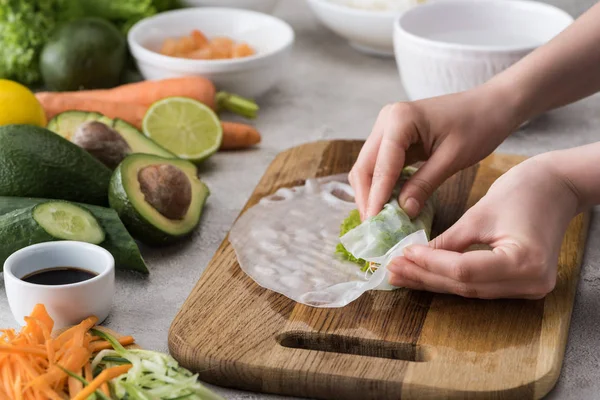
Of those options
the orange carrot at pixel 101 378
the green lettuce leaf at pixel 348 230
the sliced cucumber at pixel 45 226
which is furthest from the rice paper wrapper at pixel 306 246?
the orange carrot at pixel 101 378

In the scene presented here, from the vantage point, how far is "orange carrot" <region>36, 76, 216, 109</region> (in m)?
3.06

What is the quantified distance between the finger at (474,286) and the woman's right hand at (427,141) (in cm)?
27

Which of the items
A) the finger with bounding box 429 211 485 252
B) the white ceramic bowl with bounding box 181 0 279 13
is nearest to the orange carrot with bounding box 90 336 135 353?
the finger with bounding box 429 211 485 252

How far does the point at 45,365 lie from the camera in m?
1.69

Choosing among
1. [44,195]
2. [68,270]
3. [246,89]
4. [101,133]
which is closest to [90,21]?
[246,89]

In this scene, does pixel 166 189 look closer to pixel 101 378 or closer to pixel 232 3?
pixel 101 378

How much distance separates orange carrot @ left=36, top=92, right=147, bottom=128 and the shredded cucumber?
1398mm

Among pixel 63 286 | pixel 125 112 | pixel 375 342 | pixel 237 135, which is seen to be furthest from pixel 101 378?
pixel 125 112

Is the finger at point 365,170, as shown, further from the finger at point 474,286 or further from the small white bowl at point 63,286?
the small white bowl at point 63,286

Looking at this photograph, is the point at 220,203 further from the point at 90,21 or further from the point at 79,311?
the point at 90,21

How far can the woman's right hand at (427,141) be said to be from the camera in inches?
86.0

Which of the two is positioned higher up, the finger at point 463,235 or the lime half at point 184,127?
the finger at point 463,235

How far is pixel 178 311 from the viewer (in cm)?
201

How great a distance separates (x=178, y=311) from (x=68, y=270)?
261 millimetres
